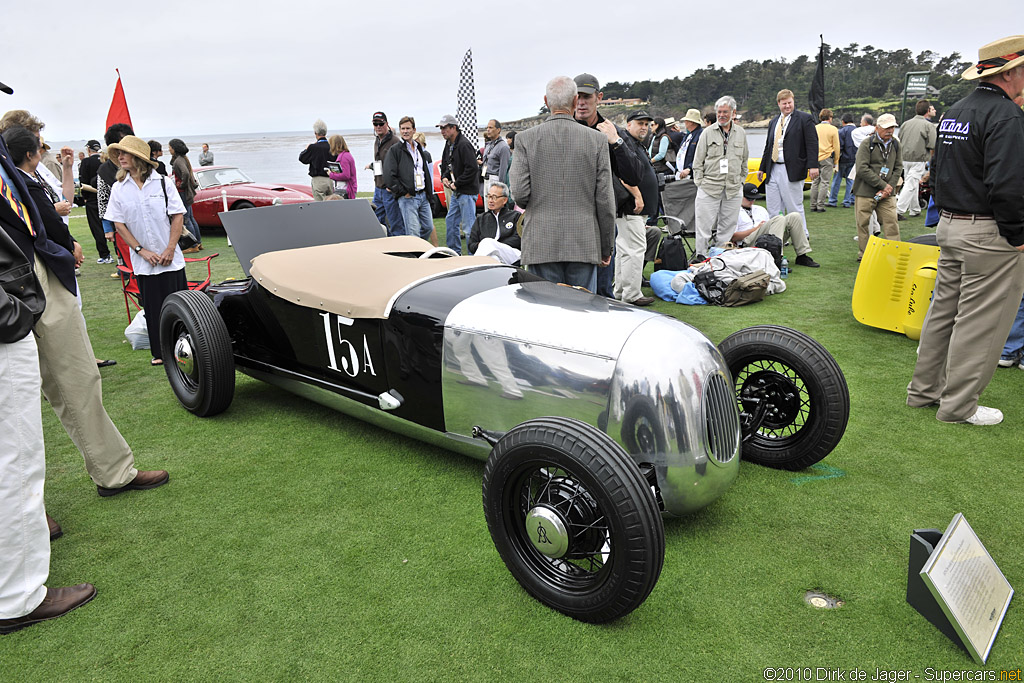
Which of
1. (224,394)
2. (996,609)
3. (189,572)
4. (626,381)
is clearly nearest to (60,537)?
(189,572)

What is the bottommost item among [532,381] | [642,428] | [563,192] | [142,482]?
[142,482]

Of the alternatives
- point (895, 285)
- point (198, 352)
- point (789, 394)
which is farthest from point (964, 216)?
point (198, 352)

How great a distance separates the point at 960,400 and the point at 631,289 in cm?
312

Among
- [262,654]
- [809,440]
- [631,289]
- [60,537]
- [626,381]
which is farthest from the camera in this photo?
[631,289]

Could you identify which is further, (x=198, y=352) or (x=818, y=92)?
(x=818, y=92)

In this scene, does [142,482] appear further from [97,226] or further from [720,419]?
[97,226]

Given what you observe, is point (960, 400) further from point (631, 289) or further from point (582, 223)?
point (631, 289)

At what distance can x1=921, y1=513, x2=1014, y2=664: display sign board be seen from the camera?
201 centimetres

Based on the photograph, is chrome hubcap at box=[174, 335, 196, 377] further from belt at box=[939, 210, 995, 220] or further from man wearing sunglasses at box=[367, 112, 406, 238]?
man wearing sunglasses at box=[367, 112, 406, 238]

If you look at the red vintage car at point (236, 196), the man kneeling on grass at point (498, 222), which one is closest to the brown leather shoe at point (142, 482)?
the man kneeling on grass at point (498, 222)

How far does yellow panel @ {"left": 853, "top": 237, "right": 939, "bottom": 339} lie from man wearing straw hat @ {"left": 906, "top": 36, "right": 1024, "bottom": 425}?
1278mm

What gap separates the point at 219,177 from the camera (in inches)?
506

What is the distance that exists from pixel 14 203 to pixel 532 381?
2.15 meters

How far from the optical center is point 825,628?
220 centimetres
